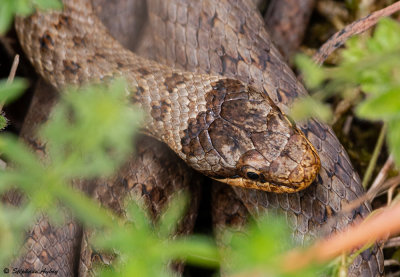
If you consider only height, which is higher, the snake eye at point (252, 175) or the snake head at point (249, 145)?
the snake head at point (249, 145)

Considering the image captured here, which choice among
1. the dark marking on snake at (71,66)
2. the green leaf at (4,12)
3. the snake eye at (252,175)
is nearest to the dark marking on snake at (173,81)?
the dark marking on snake at (71,66)

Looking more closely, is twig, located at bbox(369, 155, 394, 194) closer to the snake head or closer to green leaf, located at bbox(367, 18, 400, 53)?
the snake head

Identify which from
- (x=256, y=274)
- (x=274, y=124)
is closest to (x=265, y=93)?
(x=274, y=124)

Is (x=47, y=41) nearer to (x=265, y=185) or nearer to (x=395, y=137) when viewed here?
(x=265, y=185)

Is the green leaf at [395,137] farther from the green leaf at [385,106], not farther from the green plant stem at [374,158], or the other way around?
the green plant stem at [374,158]

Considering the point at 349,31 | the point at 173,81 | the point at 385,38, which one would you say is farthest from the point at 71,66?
the point at 385,38

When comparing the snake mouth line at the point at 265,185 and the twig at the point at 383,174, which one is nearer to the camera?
the snake mouth line at the point at 265,185

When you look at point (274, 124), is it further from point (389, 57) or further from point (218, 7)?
point (389, 57)
